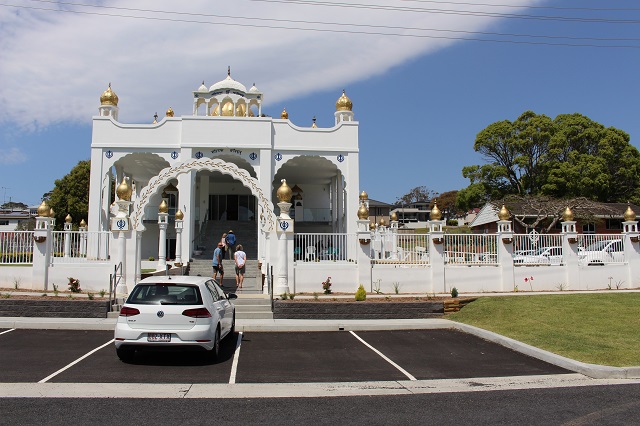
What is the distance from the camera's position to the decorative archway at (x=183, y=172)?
16891 millimetres

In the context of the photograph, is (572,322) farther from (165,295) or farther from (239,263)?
(239,263)

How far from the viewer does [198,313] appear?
854 centimetres

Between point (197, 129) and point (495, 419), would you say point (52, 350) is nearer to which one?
point (495, 419)

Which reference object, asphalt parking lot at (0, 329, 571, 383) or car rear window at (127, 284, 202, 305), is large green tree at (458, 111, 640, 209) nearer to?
asphalt parking lot at (0, 329, 571, 383)

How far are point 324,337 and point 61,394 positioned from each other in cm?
642

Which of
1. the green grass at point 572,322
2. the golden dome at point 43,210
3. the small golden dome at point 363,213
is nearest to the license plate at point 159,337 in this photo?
the green grass at point 572,322

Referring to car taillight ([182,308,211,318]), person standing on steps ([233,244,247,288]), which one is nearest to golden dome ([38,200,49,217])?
person standing on steps ([233,244,247,288])

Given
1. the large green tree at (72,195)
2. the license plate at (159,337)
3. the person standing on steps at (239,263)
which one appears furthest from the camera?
the large green tree at (72,195)

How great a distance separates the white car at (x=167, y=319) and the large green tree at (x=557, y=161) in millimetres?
39627

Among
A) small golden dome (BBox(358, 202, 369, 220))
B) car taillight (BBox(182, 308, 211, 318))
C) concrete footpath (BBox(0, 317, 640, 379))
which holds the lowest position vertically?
concrete footpath (BBox(0, 317, 640, 379))

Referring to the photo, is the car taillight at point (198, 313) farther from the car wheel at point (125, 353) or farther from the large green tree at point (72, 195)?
the large green tree at point (72, 195)

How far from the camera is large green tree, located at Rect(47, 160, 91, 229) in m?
49.2

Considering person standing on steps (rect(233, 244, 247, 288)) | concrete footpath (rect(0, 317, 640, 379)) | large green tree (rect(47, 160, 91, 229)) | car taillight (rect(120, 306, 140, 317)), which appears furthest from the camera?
large green tree (rect(47, 160, 91, 229))

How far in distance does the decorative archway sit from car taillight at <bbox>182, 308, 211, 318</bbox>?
334 inches
